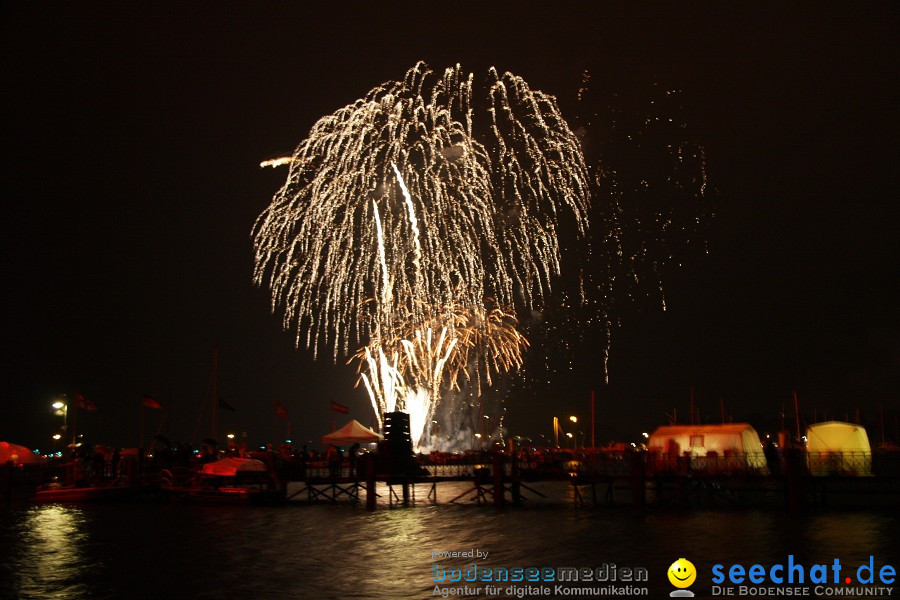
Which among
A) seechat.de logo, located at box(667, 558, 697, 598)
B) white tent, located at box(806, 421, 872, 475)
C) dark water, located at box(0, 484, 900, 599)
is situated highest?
white tent, located at box(806, 421, 872, 475)

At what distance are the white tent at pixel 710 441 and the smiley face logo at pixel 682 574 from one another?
744 inches

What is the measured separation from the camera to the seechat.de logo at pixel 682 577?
15.9 metres

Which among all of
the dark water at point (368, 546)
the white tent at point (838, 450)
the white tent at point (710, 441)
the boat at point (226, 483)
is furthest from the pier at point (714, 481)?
the boat at point (226, 483)

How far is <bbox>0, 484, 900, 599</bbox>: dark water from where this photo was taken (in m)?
18.3

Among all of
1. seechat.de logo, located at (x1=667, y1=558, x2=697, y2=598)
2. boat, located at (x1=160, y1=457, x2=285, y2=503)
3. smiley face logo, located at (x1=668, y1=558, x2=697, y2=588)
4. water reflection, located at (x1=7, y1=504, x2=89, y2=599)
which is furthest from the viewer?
boat, located at (x1=160, y1=457, x2=285, y2=503)

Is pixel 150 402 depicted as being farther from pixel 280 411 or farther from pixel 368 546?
pixel 368 546

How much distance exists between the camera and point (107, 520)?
3200 cm

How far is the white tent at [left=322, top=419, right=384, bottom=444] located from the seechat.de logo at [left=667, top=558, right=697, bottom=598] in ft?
92.0

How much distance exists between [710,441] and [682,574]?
73.4ft

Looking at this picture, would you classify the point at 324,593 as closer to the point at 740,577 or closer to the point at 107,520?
the point at 740,577

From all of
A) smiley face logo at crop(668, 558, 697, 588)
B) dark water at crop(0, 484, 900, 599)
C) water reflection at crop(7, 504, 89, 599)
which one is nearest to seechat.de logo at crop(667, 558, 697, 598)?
smiley face logo at crop(668, 558, 697, 588)

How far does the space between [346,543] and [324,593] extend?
7.50 meters

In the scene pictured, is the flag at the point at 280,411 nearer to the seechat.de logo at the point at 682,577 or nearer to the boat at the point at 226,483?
the boat at the point at 226,483

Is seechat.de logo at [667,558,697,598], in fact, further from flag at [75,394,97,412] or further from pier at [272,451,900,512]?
flag at [75,394,97,412]
